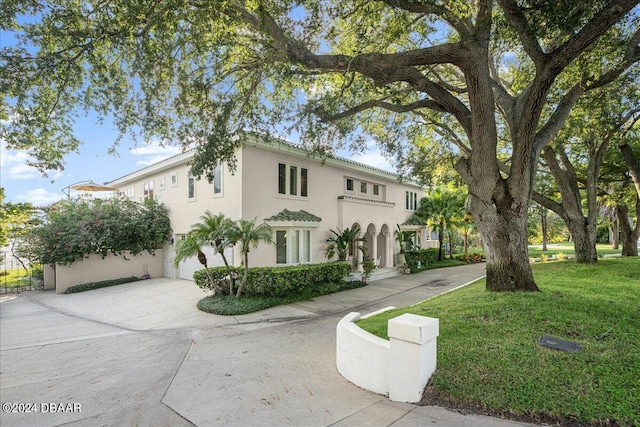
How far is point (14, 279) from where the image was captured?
18.6 meters

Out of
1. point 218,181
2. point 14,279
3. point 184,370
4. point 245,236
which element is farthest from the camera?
point 14,279

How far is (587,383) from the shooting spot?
3.84 m

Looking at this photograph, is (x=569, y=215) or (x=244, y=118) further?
(x=569, y=215)

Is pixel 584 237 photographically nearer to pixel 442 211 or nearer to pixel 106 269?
pixel 442 211

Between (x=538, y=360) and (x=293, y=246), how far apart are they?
11.4 metres

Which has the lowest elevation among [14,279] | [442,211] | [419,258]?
[14,279]

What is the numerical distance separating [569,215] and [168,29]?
1635cm

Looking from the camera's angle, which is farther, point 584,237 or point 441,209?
point 441,209

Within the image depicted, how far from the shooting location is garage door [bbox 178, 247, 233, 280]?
1363cm

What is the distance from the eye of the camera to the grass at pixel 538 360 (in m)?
3.61

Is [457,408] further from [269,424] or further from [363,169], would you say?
[363,169]

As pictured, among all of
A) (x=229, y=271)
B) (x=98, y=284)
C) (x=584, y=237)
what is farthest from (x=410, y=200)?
(x=98, y=284)

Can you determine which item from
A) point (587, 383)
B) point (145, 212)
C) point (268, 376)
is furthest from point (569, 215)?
point (145, 212)

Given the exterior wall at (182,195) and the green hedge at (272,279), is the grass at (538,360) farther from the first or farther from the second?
the exterior wall at (182,195)
